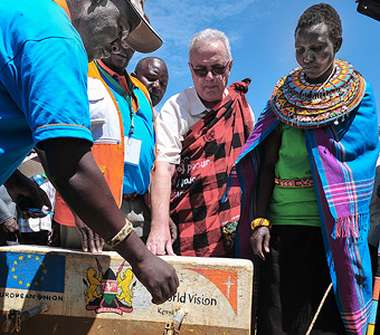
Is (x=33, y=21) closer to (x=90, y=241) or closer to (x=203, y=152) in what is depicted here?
(x=90, y=241)

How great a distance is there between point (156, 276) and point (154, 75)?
2.42 m

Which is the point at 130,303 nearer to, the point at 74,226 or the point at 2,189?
the point at 74,226

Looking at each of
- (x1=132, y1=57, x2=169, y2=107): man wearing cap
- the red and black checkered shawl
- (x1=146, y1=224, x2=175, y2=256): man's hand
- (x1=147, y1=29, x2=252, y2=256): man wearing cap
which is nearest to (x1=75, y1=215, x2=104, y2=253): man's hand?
(x1=146, y1=224, x2=175, y2=256): man's hand

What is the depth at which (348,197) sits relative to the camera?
1861 millimetres

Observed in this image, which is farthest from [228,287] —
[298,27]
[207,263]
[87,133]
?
[298,27]

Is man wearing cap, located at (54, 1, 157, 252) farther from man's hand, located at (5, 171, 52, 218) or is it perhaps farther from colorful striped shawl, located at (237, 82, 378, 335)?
colorful striped shawl, located at (237, 82, 378, 335)

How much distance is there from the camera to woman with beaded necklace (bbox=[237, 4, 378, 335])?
1.85 m

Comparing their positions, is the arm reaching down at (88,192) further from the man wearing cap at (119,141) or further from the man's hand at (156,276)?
the man wearing cap at (119,141)

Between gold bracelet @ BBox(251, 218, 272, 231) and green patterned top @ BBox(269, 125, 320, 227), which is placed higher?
green patterned top @ BBox(269, 125, 320, 227)

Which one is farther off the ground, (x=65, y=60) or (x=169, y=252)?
(x=65, y=60)

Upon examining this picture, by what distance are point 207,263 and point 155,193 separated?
26.0 inches

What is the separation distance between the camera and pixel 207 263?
61.5 inches

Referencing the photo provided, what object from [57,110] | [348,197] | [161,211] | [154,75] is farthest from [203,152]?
[57,110]

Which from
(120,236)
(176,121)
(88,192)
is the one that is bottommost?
(120,236)
